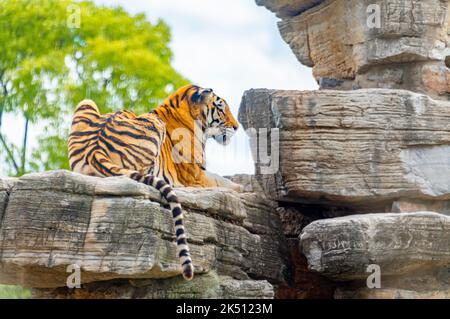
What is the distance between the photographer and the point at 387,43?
11430 millimetres

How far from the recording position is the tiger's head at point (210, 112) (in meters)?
10.8

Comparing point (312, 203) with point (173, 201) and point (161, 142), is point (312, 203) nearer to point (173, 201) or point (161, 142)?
point (161, 142)

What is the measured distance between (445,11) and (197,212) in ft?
13.2

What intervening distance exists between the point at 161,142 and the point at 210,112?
3.15 ft

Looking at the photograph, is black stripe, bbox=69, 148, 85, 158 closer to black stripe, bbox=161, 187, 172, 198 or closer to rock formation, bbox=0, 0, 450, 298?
rock formation, bbox=0, 0, 450, 298

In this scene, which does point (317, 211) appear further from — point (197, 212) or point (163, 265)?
point (163, 265)

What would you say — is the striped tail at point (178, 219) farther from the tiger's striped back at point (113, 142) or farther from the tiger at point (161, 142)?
the tiger's striped back at point (113, 142)

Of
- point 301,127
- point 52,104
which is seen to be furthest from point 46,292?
point 52,104

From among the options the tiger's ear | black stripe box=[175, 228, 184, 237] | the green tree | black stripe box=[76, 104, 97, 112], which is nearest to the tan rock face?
the tiger's ear

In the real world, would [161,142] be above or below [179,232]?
above

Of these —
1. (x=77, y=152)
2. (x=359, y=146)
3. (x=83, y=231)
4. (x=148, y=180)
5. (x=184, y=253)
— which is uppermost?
(x=359, y=146)

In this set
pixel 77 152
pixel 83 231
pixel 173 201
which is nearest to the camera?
pixel 83 231

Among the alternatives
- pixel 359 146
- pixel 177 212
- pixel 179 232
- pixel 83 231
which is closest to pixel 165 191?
pixel 177 212
